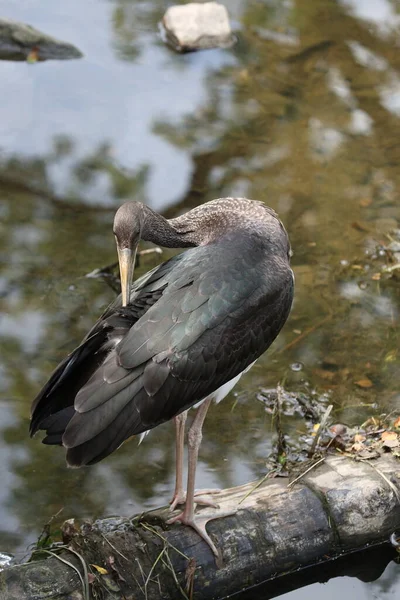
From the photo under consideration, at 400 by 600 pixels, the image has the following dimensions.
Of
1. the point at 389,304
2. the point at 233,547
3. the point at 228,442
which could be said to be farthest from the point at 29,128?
the point at 233,547

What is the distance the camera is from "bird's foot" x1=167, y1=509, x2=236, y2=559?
4574 millimetres

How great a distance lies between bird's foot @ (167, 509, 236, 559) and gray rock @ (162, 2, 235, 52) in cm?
695

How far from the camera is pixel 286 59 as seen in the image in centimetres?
1065

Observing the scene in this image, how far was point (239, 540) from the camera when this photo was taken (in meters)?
4.66

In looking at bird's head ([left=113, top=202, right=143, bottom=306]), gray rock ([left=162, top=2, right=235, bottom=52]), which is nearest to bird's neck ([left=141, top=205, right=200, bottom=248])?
bird's head ([left=113, top=202, right=143, bottom=306])

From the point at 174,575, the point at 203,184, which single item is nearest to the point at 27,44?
the point at 203,184

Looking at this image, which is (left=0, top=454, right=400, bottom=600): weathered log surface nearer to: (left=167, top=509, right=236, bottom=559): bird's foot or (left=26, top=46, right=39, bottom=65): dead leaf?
(left=167, top=509, right=236, bottom=559): bird's foot

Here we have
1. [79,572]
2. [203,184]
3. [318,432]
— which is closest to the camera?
[79,572]

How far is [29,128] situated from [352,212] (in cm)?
309

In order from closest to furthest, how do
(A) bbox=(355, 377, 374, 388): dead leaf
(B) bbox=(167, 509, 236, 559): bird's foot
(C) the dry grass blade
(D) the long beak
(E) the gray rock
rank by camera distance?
(C) the dry grass blade
(B) bbox=(167, 509, 236, 559): bird's foot
(D) the long beak
(A) bbox=(355, 377, 374, 388): dead leaf
(E) the gray rock

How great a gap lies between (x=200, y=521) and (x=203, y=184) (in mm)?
4412

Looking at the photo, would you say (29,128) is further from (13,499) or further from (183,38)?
(13,499)

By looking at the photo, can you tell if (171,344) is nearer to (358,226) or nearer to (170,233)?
(170,233)

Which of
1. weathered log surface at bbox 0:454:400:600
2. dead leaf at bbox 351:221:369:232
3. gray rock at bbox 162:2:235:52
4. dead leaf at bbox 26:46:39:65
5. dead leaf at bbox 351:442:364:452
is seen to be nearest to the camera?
weathered log surface at bbox 0:454:400:600
